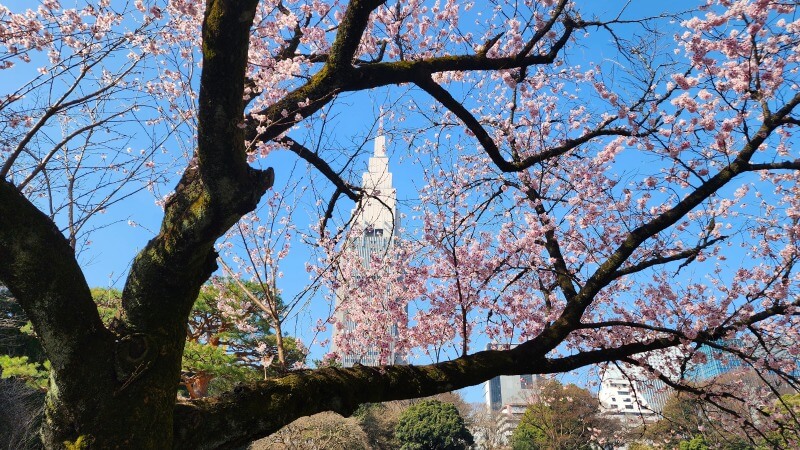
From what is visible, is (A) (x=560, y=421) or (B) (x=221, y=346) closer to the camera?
(B) (x=221, y=346)

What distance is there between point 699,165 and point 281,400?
392 cm

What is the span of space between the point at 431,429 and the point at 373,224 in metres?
17.1

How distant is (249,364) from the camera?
14758 millimetres

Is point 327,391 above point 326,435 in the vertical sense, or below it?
above

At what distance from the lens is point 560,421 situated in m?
22.7

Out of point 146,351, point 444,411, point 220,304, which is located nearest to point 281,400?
point 146,351

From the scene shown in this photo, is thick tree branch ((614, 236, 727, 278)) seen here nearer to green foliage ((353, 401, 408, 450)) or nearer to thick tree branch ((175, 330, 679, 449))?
thick tree branch ((175, 330, 679, 449))

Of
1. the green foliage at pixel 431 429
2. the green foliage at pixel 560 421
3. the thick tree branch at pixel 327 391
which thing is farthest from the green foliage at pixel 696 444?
the thick tree branch at pixel 327 391

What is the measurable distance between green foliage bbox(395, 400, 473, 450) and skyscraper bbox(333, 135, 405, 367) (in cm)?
1549

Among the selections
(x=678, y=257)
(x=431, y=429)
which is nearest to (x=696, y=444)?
(x=431, y=429)

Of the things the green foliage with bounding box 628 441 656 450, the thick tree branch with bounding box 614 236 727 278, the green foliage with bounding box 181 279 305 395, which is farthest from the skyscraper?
the green foliage with bounding box 628 441 656 450

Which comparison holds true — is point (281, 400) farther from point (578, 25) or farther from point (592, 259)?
point (592, 259)

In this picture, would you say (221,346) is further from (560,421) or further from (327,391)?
(560,421)

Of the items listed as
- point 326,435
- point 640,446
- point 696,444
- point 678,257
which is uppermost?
point 678,257
